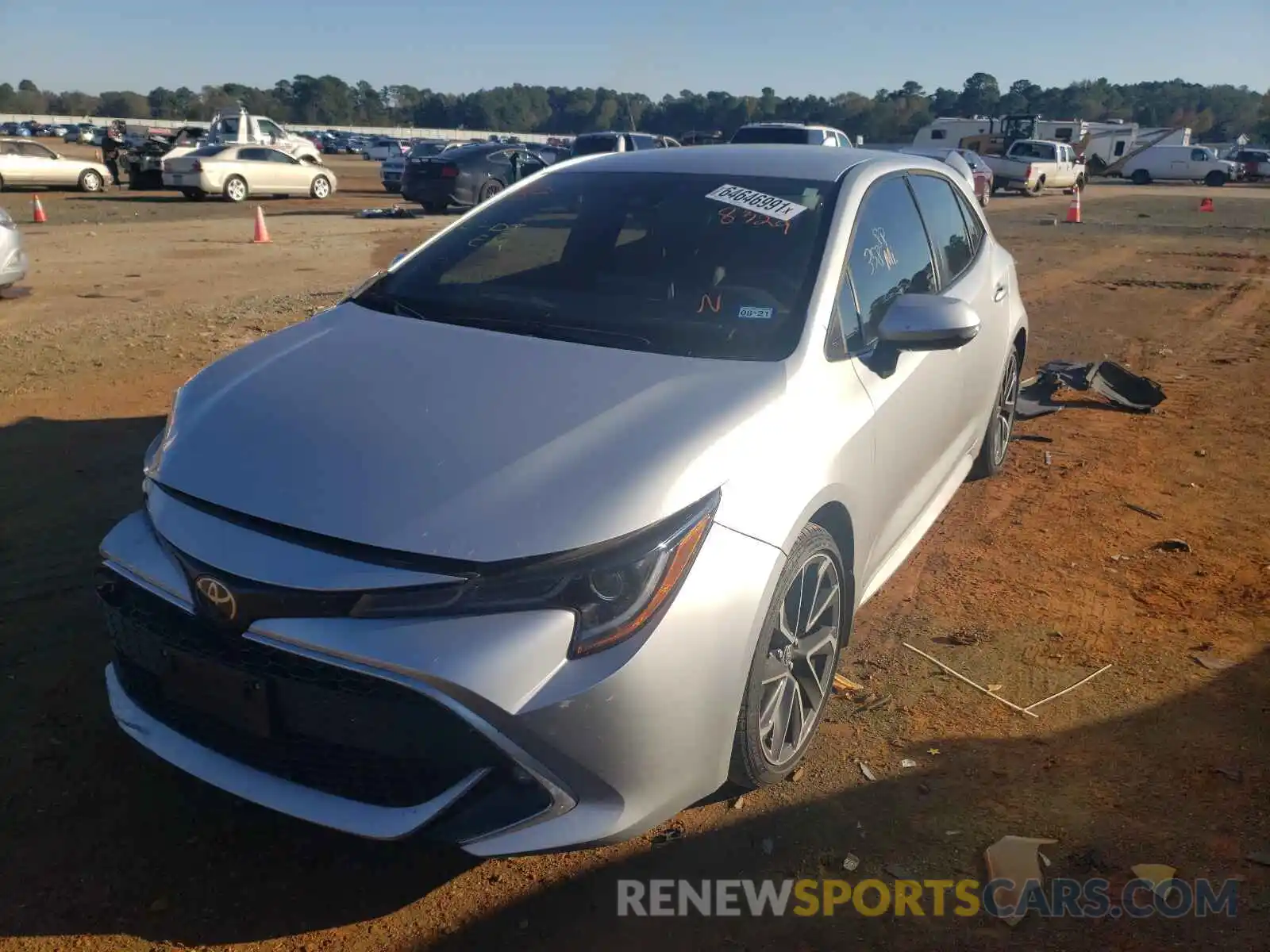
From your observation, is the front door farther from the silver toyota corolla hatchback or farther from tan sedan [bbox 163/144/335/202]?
tan sedan [bbox 163/144/335/202]

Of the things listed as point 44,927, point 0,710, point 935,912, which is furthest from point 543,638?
point 0,710

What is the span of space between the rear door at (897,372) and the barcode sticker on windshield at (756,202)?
0.23 meters

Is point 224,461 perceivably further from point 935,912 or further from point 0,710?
point 935,912

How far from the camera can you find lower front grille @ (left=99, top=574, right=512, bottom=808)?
2064 mm

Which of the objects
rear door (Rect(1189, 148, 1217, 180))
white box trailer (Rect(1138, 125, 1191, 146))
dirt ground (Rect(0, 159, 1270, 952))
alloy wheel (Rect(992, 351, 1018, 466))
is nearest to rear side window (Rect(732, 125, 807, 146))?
dirt ground (Rect(0, 159, 1270, 952))

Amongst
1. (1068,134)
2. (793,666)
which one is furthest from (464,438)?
(1068,134)

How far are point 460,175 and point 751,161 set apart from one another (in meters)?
16.8

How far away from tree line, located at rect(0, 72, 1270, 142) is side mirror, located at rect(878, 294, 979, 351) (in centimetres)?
8436

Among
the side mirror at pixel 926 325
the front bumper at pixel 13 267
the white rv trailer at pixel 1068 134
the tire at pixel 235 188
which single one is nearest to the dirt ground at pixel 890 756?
the side mirror at pixel 926 325

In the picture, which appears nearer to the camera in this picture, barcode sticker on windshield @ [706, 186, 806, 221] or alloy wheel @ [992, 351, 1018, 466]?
barcode sticker on windshield @ [706, 186, 806, 221]

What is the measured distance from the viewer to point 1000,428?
208 inches

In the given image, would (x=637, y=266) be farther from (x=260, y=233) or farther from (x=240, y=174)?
(x=240, y=174)

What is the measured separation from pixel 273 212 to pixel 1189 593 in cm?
1960

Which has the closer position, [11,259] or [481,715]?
[481,715]
